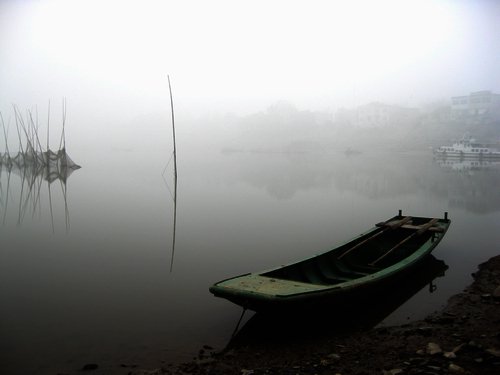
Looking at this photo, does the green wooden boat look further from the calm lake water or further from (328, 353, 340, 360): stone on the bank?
the calm lake water

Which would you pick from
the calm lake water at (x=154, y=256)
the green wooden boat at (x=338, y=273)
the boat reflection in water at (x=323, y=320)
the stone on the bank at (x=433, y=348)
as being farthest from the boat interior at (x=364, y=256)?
the stone on the bank at (x=433, y=348)

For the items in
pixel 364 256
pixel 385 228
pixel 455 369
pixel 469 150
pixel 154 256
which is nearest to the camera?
pixel 455 369

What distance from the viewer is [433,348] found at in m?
3.44

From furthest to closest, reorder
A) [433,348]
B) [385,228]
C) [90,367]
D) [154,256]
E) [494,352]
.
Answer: [154,256] < [385,228] < [90,367] < [433,348] < [494,352]

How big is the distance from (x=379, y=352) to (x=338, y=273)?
1643mm

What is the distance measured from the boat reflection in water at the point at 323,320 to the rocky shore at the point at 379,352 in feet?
0.13

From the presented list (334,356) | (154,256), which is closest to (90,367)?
(334,356)

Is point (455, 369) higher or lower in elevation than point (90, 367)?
higher

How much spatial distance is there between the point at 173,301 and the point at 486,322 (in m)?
3.46

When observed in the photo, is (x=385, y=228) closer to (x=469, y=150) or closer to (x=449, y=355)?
(x=449, y=355)

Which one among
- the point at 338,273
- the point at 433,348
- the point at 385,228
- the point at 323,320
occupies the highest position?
the point at 385,228

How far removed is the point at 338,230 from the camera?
971 centimetres

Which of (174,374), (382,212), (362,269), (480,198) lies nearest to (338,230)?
(382,212)

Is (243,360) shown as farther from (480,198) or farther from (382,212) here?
(480,198)
